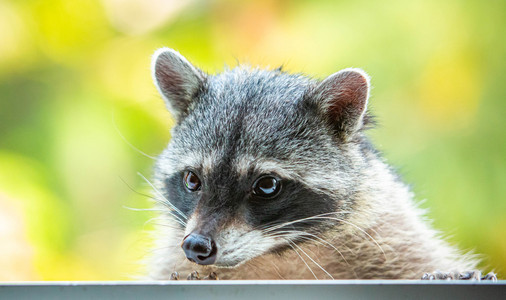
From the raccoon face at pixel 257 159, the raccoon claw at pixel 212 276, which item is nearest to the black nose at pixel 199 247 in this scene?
the raccoon face at pixel 257 159

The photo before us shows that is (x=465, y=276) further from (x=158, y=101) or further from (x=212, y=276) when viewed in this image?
(x=158, y=101)

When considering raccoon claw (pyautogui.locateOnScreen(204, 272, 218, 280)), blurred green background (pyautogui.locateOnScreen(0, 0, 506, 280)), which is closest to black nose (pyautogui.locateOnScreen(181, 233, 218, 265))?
raccoon claw (pyautogui.locateOnScreen(204, 272, 218, 280))

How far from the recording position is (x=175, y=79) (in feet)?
6.41

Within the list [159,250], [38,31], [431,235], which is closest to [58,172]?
[38,31]

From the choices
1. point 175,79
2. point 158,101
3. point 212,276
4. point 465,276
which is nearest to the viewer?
point 465,276

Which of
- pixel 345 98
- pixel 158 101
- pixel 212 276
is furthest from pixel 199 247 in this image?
pixel 158 101

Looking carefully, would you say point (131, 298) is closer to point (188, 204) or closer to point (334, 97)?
point (188, 204)

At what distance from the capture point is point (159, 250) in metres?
2.05

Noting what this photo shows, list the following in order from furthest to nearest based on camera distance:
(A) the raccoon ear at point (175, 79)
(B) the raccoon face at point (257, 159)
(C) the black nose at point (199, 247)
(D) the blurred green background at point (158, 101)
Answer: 1. (D) the blurred green background at point (158, 101)
2. (A) the raccoon ear at point (175, 79)
3. (B) the raccoon face at point (257, 159)
4. (C) the black nose at point (199, 247)

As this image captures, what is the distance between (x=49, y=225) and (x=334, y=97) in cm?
145

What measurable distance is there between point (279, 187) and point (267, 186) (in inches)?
1.4

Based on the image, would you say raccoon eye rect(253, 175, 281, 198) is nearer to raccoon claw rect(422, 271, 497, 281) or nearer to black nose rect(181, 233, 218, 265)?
black nose rect(181, 233, 218, 265)

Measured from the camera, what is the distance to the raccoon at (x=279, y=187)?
1599 mm

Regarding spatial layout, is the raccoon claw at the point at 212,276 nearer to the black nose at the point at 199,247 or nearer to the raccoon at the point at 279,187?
the raccoon at the point at 279,187
